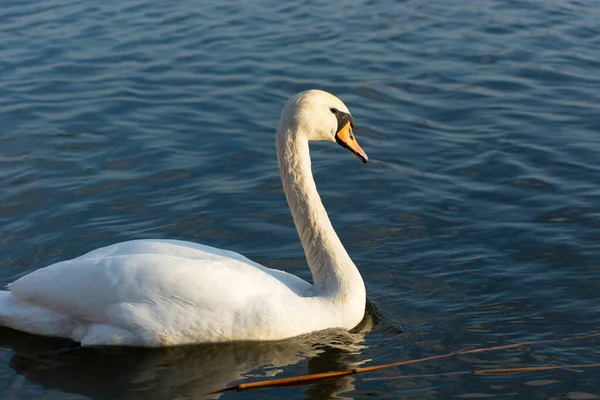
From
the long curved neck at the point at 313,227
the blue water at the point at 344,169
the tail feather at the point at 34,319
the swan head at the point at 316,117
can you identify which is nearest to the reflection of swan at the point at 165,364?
the blue water at the point at 344,169

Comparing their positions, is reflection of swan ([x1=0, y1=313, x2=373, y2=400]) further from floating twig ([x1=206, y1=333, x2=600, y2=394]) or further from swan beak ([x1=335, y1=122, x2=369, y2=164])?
swan beak ([x1=335, y1=122, x2=369, y2=164])

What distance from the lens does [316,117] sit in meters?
8.05

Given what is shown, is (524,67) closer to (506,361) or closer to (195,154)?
(195,154)

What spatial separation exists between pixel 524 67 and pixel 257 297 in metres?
7.37

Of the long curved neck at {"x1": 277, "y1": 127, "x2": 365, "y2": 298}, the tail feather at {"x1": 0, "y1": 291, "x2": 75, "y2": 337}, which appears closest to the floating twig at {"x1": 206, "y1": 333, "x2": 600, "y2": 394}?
the long curved neck at {"x1": 277, "y1": 127, "x2": 365, "y2": 298}

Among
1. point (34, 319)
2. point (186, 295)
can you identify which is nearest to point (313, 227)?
point (186, 295)

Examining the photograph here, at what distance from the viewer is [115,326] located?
24.8ft

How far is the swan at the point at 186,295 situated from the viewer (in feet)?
24.6

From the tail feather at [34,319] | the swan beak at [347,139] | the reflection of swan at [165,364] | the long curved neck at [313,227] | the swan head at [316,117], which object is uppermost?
the swan head at [316,117]

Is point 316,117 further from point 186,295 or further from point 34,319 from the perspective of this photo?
point 34,319

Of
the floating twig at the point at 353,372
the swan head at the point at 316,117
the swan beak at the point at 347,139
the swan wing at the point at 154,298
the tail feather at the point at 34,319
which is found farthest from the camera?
the swan beak at the point at 347,139

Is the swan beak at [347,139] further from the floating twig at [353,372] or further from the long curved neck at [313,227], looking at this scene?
the floating twig at [353,372]

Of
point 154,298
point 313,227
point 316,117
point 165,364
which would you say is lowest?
point 165,364

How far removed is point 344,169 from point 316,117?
10.4 ft
